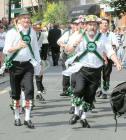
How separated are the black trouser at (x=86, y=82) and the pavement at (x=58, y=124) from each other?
1.87ft

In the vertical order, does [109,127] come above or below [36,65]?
below

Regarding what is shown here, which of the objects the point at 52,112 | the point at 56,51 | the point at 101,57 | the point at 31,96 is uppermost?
the point at 101,57

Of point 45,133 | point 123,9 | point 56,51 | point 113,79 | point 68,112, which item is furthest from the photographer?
point 123,9

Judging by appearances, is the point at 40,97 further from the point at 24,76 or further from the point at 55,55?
the point at 55,55

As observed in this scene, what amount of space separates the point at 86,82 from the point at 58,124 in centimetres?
96

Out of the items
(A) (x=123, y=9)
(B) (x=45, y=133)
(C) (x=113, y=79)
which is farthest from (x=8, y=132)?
(A) (x=123, y=9)

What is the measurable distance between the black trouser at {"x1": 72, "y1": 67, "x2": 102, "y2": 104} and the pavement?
0.57 meters

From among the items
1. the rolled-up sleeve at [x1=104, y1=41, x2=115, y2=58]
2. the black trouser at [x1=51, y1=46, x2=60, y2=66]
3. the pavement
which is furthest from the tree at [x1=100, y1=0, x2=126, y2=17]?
the rolled-up sleeve at [x1=104, y1=41, x2=115, y2=58]

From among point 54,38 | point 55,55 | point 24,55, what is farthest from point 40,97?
point 54,38

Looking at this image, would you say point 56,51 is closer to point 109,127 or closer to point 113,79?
point 113,79

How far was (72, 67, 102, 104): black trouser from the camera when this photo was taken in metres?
9.60

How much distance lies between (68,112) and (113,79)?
7432mm

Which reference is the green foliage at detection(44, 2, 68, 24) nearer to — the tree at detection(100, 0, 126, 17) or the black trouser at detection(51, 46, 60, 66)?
the tree at detection(100, 0, 126, 17)

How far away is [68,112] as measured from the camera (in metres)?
11.5
